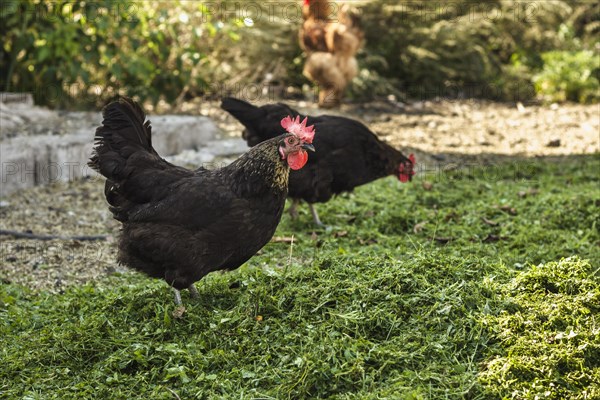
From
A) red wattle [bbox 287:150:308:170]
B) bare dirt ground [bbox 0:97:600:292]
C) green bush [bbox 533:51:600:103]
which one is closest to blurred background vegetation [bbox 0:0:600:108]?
green bush [bbox 533:51:600:103]

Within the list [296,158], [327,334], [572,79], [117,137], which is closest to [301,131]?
[296,158]

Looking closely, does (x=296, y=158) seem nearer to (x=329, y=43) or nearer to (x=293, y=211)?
(x=293, y=211)

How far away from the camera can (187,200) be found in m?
3.95

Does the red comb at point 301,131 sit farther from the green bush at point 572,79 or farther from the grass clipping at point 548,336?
the green bush at point 572,79

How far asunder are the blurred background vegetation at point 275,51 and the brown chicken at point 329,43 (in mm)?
724

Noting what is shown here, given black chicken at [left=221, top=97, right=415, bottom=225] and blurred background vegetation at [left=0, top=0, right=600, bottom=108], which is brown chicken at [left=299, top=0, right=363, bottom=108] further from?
black chicken at [left=221, top=97, right=415, bottom=225]

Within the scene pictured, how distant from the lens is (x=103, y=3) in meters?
8.07

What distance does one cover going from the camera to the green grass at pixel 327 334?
3234 millimetres

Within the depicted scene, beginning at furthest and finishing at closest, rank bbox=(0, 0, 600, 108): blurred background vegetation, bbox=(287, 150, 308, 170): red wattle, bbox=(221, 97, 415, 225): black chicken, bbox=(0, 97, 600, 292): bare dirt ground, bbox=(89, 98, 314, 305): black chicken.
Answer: bbox=(0, 0, 600, 108): blurred background vegetation < bbox=(221, 97, 415, 225): black chicken < bbox=(0, 97, 600, 292): bare dirt ground < bbox=(287, 150, 308, 170): red wattle < bbox=(89, 98, 314, 305): black chicken

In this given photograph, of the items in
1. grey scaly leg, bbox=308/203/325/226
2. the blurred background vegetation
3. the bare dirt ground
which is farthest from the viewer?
the blurred background vegetation

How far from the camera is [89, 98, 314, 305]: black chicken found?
3.88 metres

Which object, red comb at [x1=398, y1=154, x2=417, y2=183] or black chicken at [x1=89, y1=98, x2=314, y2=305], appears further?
red comb at [x1=398, y1=154, x2=417, y2=183]

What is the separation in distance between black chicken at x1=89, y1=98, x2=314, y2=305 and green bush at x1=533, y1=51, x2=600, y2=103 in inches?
335

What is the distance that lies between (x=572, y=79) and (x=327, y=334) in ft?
30.1
